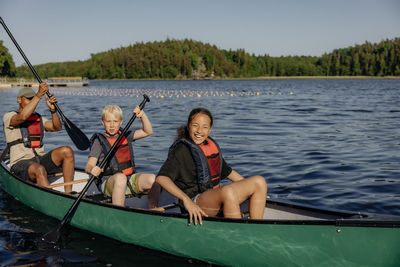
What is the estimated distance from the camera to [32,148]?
18.3 ft

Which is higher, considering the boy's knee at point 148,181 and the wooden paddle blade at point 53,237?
the boy's knee at point 148,181

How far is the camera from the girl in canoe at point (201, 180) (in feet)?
11.7

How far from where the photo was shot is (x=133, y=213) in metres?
4.20

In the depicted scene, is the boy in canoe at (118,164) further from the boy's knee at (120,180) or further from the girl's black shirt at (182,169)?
the girl's black shirt at (182,169)

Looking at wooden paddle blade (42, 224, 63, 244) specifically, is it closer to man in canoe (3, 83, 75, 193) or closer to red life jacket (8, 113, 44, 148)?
man in canoe (3, 83, 75, 193)

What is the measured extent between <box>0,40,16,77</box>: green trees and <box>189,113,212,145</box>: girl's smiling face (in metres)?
68.8

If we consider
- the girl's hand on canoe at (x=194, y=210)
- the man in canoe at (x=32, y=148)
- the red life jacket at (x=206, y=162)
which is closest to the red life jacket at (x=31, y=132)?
the man in canoe at (x=32, y=148)

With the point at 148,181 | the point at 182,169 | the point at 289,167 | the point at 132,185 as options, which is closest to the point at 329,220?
the point at 182,169

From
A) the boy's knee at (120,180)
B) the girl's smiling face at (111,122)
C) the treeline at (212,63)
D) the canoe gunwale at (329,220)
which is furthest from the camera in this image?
the treeline at (212,63)

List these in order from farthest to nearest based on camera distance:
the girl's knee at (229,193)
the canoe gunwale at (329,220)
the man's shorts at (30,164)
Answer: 1. the man's shorts at (30,164)
2. the girl's knee at (229,193)
3. the canoe gunwale at (329,220)

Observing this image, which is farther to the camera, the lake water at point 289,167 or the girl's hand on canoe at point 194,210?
the lake water at point 289,167

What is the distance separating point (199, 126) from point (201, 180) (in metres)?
0.51

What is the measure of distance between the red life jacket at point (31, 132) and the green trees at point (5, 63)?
6630 centimetres

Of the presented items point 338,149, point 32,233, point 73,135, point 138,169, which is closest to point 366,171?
point 338,149
